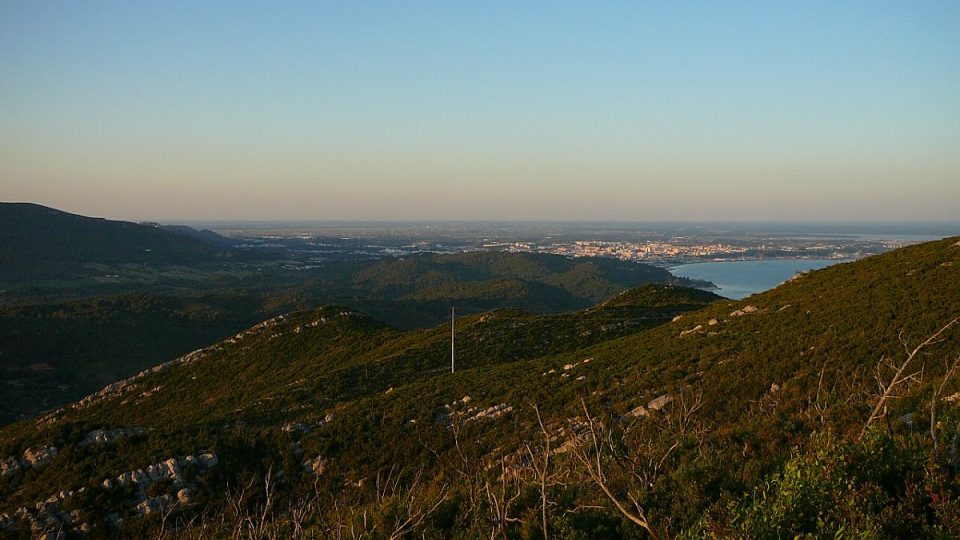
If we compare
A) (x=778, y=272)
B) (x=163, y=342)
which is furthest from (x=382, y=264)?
(x=778, y=272)

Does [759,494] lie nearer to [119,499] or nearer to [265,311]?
[119,499]

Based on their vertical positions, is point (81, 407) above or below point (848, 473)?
below

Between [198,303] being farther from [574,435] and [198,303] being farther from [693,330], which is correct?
[574,435]

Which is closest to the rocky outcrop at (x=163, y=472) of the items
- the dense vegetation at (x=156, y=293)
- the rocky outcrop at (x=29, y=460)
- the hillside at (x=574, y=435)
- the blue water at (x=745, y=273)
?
the hillside at (x=574, y=435)

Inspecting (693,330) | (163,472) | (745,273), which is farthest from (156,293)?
(745,273)

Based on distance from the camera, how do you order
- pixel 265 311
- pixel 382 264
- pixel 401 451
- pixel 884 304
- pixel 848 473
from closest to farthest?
1. pixel 848 473
2. pixel 401 451
3. pixel 884 304
4. pixel 265 311
5. pixel 382 264

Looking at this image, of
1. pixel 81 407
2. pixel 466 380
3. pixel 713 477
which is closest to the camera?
pixel 713 477

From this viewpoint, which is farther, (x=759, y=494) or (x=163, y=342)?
(x=163, y=342)

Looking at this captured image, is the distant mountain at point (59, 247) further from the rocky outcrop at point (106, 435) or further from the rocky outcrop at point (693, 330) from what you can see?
the rocky outcrop at point (693, 330)

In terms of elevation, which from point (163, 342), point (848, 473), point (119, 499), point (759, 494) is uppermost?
point (848, 473)
